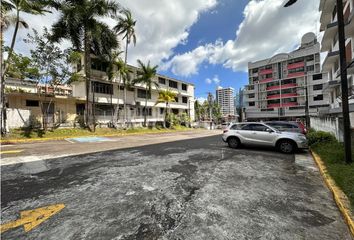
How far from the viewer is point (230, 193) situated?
4633 millimetres

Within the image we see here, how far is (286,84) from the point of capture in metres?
55.9

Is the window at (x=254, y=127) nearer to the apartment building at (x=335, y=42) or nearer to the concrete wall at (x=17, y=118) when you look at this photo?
the apartment building at (x=335, y=42)

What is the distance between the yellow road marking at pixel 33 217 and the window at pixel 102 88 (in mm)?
23841

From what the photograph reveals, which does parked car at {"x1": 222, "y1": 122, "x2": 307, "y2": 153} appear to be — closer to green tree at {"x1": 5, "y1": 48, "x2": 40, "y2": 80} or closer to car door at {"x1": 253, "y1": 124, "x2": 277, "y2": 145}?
car door at {"x1": 253, "y1": 124, "x2": 277, "y2": 145}

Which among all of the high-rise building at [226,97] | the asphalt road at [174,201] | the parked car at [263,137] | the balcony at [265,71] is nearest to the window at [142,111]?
the parked car at [263,137]

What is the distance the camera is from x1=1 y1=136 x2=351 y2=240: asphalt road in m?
3.10

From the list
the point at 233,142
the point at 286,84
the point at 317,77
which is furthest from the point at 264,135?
the point at 286,84

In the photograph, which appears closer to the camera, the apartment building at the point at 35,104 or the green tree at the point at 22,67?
the green tree at the point at 22,67

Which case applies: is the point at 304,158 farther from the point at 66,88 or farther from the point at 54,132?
the point at 66,88

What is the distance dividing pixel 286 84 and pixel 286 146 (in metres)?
53.9

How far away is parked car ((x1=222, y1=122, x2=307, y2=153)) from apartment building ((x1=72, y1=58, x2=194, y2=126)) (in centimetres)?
1789

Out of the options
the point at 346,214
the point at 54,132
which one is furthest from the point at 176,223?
the point at 54,132

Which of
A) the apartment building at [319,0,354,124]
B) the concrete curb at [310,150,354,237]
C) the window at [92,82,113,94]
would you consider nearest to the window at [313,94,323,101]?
the apartment building at [319,0,354,124]

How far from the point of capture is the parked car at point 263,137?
380 inches
